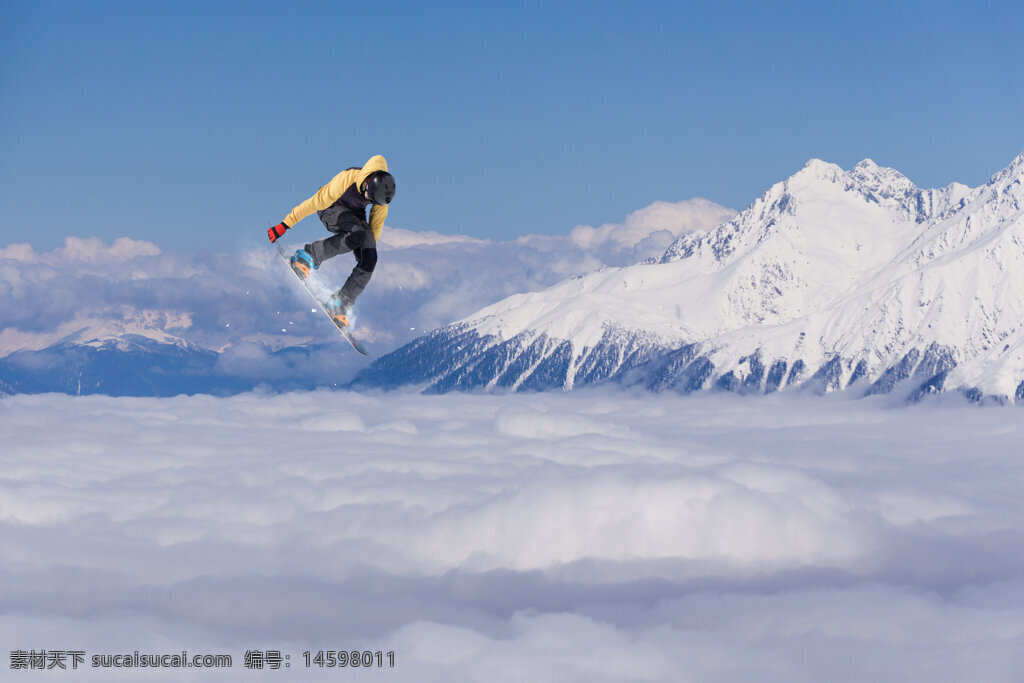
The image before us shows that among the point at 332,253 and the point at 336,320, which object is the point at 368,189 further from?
the point at 336,320

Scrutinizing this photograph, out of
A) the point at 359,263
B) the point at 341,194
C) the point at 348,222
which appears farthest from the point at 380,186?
the point at 359,263

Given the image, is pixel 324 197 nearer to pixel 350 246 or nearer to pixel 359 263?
pixel 350 246

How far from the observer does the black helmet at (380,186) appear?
21.7 m

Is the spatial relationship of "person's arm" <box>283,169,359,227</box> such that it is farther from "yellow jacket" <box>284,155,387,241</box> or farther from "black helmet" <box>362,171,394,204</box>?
"black helmet" <box>362,171,394,204</box>

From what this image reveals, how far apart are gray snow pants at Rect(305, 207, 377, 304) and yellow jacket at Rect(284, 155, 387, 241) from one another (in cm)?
31

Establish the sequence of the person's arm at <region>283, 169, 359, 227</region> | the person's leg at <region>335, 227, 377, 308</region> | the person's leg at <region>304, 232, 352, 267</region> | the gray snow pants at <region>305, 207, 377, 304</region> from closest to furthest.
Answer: the person's arm at <region>283, 169, 359, 227</region> → the gray snow pants at <region>305, 207, 377, 304</region> → the person's leg at <region>335, 227, 377, 308</region> → the person's leg at <region>304, 232, 352, 267</region>

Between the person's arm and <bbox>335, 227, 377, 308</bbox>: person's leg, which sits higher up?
the person's arm

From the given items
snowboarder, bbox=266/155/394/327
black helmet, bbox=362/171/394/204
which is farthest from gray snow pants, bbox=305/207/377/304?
black helmet, bbox=362/171/394/204

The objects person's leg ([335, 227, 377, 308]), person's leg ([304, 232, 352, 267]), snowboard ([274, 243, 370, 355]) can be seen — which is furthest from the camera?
snowboard ([274, 243, 370, 355])

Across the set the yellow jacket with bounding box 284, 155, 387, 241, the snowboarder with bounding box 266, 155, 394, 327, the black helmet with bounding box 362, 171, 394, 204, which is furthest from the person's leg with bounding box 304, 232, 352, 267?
the black helmet with bounding box 362, 171, 394, 204

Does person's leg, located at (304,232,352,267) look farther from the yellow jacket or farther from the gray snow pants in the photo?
the yellow jacket

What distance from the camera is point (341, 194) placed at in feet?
76.1

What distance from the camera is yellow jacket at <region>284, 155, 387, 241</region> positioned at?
858 inches

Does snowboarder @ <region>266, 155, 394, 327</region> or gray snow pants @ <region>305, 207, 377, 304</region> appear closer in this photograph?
snowboarder @ <region>266, 155, 394, 327</region>
